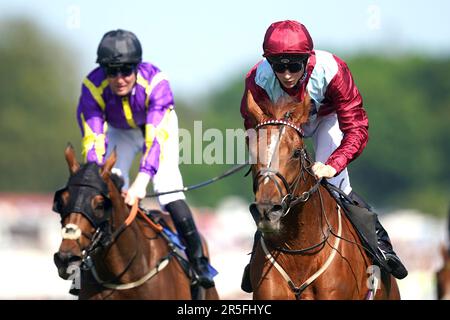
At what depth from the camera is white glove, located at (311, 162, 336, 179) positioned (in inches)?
286

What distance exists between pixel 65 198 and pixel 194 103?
103m

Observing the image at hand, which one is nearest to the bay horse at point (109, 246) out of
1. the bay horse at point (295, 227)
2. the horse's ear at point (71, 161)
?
the horse's ear at point (71, 161)

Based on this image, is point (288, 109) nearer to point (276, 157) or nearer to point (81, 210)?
point (276, 157)

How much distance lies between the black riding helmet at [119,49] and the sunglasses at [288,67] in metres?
2.12

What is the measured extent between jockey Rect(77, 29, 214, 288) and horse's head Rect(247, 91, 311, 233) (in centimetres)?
213

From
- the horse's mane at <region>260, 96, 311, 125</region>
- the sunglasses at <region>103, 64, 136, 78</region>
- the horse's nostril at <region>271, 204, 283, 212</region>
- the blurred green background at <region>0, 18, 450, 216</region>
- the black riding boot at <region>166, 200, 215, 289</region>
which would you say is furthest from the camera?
the blurred green background at <region>0, 18, 450, 216</region>

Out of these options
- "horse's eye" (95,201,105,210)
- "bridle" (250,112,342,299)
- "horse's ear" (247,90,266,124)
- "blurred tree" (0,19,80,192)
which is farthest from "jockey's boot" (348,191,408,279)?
"blurred tree" (0,19,80,192)

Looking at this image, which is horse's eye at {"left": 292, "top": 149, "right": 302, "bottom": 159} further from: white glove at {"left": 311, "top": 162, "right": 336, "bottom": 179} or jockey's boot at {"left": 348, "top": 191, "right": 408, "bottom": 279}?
jockey's boot at {"left": 348, "top": 191, "right": 408, "bottom": 279}

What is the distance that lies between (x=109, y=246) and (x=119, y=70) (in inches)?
63.4

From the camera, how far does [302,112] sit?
710 centimetres

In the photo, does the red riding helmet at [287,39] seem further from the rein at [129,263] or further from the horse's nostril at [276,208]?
the rein at [129,263]

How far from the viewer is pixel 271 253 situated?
7383mm

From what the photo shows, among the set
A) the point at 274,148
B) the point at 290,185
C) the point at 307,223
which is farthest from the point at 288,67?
the point at 307,223

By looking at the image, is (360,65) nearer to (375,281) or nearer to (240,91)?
(240,91)
